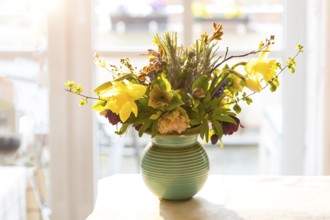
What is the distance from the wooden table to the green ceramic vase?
49 millimetres

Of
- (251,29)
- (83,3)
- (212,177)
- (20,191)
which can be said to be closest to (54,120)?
(20,191)

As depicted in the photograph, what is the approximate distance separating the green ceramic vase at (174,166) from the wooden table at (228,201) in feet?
0.16

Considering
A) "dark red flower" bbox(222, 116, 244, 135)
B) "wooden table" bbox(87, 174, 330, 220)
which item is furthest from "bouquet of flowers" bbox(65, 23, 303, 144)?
Answer: "wooden table" bbox(87, 174, 330, 220)

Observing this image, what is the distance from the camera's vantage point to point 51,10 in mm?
2191

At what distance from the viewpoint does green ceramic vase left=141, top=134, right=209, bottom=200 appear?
1.32m

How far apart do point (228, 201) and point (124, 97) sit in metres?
0.40

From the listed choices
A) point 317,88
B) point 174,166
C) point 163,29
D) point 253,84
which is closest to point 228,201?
point 174,166

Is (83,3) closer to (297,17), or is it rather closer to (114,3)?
(114,3)

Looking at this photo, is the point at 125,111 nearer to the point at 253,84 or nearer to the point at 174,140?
the point at 174,140

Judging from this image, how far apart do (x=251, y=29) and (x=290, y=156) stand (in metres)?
4.32

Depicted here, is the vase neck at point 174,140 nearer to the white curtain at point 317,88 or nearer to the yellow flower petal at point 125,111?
the yellow flower petal at point 125,111

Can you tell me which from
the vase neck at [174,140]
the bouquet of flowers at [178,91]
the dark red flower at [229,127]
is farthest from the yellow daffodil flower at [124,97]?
the dark red flower at [229,127]

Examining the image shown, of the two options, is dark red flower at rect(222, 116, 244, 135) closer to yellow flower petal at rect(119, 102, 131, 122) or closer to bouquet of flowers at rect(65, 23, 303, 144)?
bouquet of flowers at rect(65, 23, 303, 144)

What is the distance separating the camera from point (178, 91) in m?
1.29
